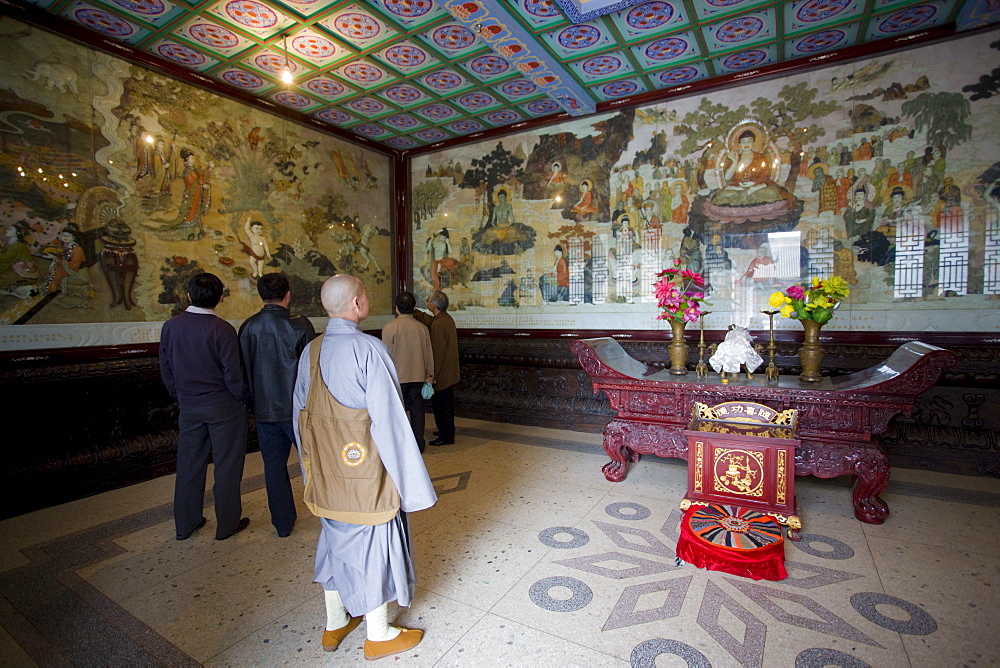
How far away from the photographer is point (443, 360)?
5484 mm

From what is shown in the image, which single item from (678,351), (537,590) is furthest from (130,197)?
(678,351)

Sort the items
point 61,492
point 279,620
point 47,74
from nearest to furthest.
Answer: point 279,620 < point 61,492 < point 47,74

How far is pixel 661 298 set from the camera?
444 centimetres

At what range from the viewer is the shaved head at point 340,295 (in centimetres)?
201

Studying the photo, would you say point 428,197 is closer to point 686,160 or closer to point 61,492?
point 686,160

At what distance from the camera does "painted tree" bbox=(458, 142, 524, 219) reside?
7.18m

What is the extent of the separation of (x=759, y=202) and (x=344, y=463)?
5519 mm

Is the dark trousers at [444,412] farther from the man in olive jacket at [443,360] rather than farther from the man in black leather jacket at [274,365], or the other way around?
the man in black leather jacket at [274,365]

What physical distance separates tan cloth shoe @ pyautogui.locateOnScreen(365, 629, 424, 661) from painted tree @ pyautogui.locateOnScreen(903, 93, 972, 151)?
20.9 feet

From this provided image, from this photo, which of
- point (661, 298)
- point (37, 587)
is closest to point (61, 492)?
point (37, 587)

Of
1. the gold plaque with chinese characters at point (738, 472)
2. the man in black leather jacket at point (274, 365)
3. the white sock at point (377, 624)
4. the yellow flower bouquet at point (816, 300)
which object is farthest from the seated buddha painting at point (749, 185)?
the white sock at point (377, 624)

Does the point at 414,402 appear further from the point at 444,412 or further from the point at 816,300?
the point at 816,300

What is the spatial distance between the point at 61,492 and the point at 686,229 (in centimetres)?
691

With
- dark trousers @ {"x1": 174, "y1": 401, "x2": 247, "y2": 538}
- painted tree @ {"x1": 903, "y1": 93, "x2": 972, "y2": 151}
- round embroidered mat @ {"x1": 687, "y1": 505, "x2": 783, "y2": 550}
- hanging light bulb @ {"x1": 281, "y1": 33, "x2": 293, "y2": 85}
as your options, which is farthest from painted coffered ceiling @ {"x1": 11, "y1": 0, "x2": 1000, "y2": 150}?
round embroidered mat @ {"x1": 687, "y1": 505, "x2": 783, "y2": 550}
